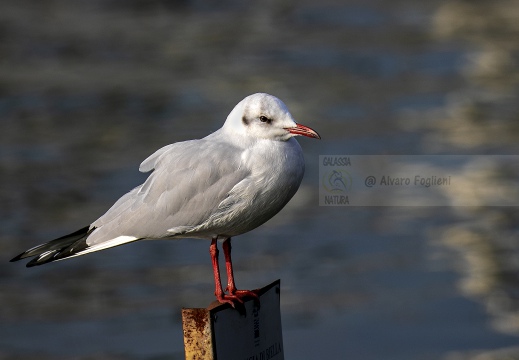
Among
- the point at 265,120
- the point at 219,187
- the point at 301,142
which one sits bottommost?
the point at 219,187

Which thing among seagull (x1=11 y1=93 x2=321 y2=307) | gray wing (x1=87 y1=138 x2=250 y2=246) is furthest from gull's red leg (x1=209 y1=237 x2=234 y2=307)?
gray wing (x1=87 y1=138 x2=250 y2=246)

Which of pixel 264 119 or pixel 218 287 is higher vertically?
pixel 264 119

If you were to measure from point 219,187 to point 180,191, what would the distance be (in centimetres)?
22

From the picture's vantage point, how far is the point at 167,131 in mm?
15273

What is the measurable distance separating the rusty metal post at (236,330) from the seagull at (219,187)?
208mm

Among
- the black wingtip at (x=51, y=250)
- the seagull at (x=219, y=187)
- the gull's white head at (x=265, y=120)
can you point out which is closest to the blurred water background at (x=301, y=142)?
the black wingtip at (x=51, y=250)

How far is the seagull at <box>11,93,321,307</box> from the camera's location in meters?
4.94

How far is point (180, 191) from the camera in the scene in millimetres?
5148

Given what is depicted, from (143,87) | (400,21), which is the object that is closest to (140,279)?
(143,87)

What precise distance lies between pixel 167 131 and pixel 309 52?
18.0 feet

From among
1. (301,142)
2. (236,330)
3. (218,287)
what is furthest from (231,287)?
(301,142)

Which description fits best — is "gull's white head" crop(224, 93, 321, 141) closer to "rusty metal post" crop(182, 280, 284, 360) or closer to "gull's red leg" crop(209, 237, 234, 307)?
"gull's red leg" crop(209, 237, 234, 307)

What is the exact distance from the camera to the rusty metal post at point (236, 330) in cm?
433

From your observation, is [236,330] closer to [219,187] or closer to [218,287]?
[218,287]
